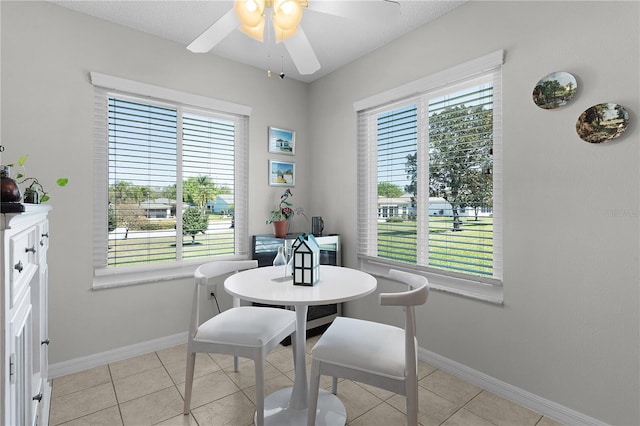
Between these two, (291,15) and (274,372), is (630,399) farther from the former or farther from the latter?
(291,15)

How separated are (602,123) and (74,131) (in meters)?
3.33

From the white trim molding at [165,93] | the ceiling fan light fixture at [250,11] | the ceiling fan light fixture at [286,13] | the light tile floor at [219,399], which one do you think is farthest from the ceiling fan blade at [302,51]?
the light tile floor at [219,399]

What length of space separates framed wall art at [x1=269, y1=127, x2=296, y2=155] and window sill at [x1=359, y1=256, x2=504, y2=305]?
1.54m

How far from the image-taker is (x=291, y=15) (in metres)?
1.50

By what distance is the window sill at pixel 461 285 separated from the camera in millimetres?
2125

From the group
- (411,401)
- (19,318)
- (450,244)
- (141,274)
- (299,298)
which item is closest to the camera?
(19,318)

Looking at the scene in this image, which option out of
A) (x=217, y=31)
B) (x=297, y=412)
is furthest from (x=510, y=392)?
(x=217, y=31)

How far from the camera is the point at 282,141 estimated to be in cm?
345

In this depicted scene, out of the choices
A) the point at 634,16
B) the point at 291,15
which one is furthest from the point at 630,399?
the point at 291,15

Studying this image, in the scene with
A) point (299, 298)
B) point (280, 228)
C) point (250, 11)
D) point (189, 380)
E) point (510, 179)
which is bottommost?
point (189, 380)

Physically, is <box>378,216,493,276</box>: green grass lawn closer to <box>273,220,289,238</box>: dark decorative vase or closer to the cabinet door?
<box>273,220,289,238</box>: dark decorative vase

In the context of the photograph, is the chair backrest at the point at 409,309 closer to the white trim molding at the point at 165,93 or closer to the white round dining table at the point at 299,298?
the white round dining table at the point at 299,298

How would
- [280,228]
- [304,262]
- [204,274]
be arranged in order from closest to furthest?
[304,262] → [204,274] → [280,228]

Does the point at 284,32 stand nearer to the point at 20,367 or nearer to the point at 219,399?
the point at 20,367
